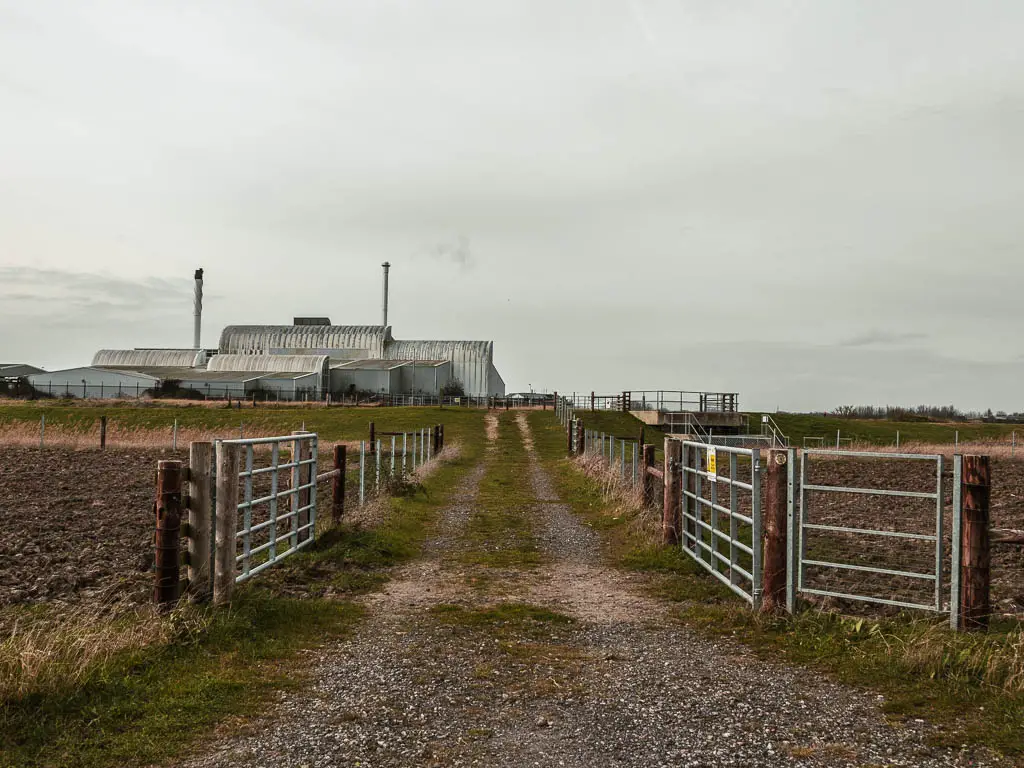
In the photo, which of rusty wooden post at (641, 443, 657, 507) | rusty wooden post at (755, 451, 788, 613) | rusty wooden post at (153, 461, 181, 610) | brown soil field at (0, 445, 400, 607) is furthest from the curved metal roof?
rusty wooden post at (755, 451, 788, 613)

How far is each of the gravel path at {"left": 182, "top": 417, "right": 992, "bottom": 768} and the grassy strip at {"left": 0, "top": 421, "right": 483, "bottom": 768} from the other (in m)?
0.32

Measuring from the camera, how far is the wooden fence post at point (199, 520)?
301 inches

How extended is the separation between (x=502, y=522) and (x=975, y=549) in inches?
347

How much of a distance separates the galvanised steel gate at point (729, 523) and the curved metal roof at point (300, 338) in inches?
2918

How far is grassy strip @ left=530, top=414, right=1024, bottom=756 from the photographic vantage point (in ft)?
17.5

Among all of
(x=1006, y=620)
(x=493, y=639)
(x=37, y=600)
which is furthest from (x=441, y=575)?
(x=1006, y=620)

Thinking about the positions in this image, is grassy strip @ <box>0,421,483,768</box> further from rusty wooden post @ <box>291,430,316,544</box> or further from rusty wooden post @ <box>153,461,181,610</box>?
rusty wooden post @ <box>291,430,316,544</box>

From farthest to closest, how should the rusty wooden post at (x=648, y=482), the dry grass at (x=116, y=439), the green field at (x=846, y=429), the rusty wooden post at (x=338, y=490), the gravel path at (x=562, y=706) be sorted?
the green field at (x=846, y=429) → the dry grass at (x=116, y=439) → the rusty wooden post at (x=648, y=482) → the rusty wooden post at (x=338, y=490) → the gravel path at (x=562, y=706)

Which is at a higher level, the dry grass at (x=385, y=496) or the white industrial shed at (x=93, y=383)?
the white industrial shed at (x=93, y=383)

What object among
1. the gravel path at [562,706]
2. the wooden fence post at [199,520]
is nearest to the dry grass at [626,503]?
the gravel path at [562,706]

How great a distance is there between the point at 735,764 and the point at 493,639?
9.53ft

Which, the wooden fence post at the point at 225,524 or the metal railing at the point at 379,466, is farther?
the metal railing at the point at 379,466

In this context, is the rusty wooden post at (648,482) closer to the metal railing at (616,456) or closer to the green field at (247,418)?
the metal railing at (616,456)

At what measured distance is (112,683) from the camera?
560cm
